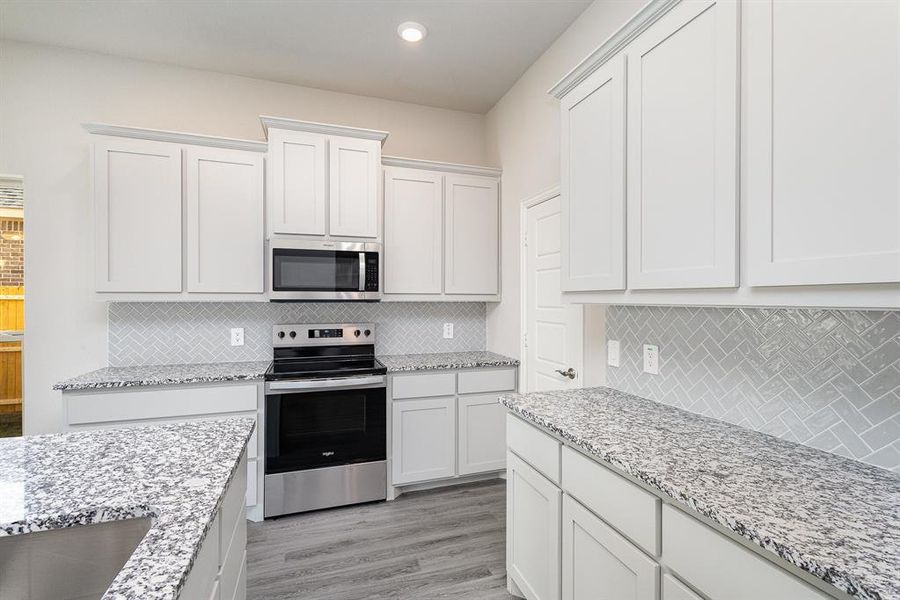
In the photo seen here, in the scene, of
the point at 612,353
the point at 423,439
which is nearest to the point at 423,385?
the point at 423,439

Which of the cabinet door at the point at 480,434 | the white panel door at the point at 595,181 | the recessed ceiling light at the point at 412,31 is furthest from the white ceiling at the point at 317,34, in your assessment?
the cabinet door at the point at 480,434

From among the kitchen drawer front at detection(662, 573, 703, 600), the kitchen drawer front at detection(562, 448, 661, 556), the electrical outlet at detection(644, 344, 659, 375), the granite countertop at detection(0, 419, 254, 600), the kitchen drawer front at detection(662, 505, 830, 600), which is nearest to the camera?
the granite countertop at detection(0, 419, 254, 600)

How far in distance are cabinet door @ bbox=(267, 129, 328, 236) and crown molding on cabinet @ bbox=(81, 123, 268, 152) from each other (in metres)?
0.18

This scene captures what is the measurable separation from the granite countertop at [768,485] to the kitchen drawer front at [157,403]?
1856mm

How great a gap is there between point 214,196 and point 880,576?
3.27 m

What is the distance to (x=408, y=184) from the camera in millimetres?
3199

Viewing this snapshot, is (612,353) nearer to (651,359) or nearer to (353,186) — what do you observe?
(651,359)

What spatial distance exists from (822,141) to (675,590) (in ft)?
3.79

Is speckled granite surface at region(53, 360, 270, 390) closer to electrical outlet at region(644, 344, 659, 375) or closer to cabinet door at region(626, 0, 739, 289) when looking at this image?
electrical outlet at region(644, 344, 659, 375)

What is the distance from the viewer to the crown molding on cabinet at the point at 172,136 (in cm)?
254

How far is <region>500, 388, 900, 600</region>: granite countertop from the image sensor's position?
0.77 meters

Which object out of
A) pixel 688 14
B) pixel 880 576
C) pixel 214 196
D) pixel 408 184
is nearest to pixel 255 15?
pixel 214 196

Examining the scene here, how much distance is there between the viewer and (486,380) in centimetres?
310

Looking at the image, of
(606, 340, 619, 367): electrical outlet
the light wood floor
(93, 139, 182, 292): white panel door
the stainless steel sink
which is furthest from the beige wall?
(93, 139, 182, 292): white panel door
